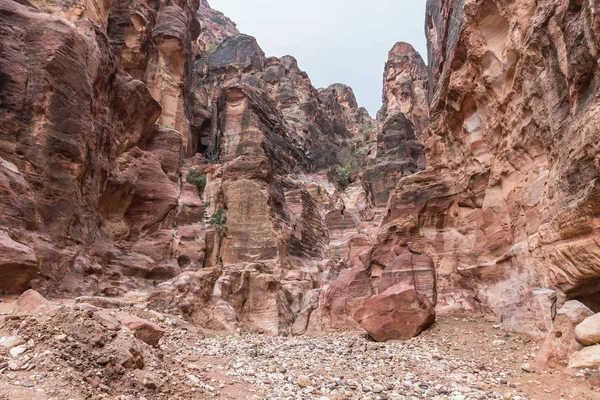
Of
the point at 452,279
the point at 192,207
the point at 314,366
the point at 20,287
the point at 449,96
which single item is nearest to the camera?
the point at 314,366

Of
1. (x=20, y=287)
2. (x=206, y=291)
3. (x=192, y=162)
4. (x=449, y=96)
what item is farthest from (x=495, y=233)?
(x=192, y=162)

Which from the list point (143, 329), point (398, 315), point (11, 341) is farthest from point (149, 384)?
point (398, 315)

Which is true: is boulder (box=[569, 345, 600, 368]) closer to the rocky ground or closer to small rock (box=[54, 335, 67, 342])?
the rocky ground

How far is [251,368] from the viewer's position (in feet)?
26.1

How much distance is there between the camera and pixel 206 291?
55.2ft

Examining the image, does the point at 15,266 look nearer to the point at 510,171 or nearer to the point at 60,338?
the point at 60,338

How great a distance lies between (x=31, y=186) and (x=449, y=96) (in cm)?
Result: 1729

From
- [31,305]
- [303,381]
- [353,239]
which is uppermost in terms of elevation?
[353,239]

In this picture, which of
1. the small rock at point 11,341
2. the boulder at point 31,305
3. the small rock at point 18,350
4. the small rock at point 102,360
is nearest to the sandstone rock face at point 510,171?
the small rock at point 102,360

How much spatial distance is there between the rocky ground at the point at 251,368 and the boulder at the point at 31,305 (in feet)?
0.91

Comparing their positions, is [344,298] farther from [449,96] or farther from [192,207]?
[192,207]

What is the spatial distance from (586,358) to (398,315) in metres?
6.05

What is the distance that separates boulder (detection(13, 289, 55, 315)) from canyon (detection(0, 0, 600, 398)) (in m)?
0.58

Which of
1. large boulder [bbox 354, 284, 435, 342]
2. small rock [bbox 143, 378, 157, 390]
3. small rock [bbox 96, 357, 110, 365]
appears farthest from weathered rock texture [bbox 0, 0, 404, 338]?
small rock [bbox 143, 378, 157, 390]
